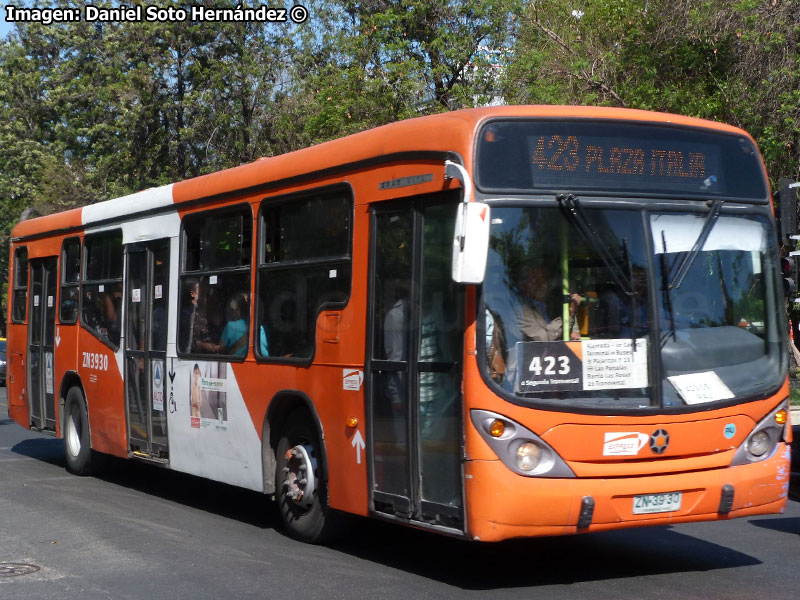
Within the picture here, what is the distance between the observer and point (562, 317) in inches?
267

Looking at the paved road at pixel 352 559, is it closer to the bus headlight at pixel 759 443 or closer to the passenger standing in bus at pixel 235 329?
the bus headlight at pixel 759 443

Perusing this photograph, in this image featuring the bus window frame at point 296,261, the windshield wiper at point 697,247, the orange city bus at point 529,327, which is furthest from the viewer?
the bus window frame at point 296,261

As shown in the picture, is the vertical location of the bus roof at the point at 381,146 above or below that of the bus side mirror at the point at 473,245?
above

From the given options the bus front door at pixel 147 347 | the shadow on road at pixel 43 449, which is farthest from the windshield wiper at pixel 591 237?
the shadow on road at pixel 43 449

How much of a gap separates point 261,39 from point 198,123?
3298 millimetres

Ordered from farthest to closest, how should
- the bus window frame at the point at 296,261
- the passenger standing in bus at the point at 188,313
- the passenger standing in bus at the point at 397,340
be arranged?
1. the passenger standing in bus at the point at 188,313
2. the bus window frame at the point at 296,261
3. the passenger standing in bus at the point at 397,340

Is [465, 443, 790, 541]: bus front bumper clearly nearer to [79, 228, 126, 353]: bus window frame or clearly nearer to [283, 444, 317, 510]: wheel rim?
[283, 444, 317, 510]: wheel rim

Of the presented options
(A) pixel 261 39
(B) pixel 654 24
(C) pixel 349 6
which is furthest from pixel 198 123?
(B) pixel 654 24

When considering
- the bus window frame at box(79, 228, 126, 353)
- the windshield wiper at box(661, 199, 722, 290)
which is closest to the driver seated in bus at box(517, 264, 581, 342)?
the windshield wiper at box(661, 199, 722, 290)

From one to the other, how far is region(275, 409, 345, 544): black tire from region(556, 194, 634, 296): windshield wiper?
2666 millimetres

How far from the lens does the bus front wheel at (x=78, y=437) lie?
1280cm

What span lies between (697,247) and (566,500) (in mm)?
1819

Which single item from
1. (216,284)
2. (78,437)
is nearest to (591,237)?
(216,284)

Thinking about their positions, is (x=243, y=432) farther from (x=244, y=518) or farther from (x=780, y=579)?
(x=780, y=579)
